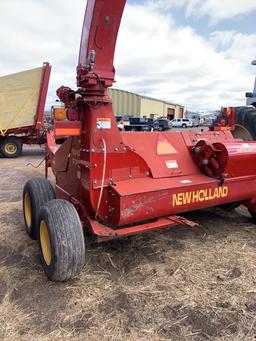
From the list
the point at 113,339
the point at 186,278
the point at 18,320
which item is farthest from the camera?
the point at 186,278

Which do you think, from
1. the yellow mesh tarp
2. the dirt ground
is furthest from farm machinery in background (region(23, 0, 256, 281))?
the yellow mesh tarp

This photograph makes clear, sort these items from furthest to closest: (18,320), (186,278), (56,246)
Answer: (186,278) → (56,246) → (18,320)

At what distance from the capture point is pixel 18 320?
87.9 inches

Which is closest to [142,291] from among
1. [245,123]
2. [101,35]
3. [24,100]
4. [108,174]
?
[108,174]

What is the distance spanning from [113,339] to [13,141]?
10.5 meters

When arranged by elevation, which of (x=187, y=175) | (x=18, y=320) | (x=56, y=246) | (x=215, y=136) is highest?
(x=215, y=136)

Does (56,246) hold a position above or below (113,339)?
above

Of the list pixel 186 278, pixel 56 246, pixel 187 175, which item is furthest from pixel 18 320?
pixel 187 175

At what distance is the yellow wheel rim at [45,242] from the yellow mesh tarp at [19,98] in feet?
28.3

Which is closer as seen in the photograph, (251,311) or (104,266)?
(251,311)

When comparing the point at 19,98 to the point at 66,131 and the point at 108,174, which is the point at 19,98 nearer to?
the point at 66,131

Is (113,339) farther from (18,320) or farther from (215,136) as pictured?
(215,136)

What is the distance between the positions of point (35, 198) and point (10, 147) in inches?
346

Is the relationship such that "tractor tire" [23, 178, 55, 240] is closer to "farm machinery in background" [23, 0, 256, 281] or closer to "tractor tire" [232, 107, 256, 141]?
"farm machinery in background" [23, 0, 256, 281]
